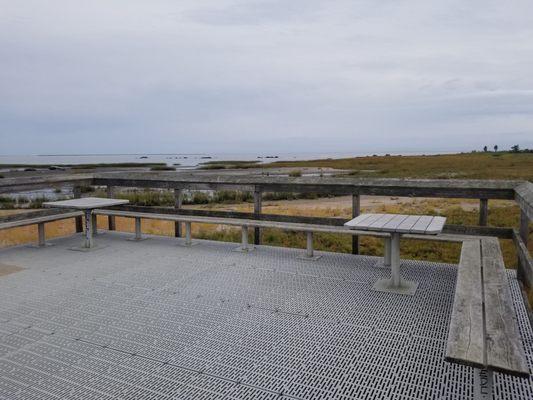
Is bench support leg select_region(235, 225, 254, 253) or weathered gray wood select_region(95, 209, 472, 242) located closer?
weathered gray wood select_region(95, 209, 472, 242)

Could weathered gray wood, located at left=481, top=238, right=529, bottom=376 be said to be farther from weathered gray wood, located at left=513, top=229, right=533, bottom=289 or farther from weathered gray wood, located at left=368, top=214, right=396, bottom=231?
weathered gray wood, located at left=368, top=214, right=396, bottom=231

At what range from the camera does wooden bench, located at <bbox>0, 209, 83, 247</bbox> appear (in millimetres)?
5851

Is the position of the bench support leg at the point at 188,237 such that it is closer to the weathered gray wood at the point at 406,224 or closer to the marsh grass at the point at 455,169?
the weathered gray wood at the point at 406,224

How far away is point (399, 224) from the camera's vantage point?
13.7 feet

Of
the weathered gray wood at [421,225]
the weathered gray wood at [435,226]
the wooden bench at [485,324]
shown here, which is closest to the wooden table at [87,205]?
the weathered gray wood at [421,225]

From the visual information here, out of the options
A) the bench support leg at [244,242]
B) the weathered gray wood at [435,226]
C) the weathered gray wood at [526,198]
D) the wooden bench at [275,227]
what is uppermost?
the weathered gray wood at [526,198]

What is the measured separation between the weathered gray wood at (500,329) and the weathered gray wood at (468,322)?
0.03m

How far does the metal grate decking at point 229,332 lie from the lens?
2.50m

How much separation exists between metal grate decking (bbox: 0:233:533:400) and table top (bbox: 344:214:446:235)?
2.07ft

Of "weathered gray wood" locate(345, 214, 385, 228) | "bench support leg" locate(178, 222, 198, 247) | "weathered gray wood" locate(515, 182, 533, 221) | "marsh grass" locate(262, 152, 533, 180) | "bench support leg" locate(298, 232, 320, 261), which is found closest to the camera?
"weathered gray wood" locate(515, 182, 533, 221)

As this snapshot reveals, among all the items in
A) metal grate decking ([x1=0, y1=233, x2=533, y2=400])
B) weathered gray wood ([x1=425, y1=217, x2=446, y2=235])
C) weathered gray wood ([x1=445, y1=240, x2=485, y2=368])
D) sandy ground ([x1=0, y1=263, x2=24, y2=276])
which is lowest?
metal grate decking ([x1=0, y1=233, x2=533, y2=400])

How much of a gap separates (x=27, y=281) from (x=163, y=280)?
148 cm

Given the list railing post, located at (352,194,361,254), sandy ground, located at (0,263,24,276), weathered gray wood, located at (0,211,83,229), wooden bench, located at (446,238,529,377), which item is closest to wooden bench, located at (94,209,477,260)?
railing post, located at (352,194,361,254)

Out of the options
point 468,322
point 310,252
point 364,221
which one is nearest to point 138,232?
point 310,252
